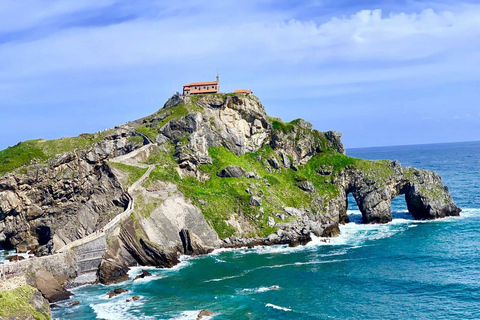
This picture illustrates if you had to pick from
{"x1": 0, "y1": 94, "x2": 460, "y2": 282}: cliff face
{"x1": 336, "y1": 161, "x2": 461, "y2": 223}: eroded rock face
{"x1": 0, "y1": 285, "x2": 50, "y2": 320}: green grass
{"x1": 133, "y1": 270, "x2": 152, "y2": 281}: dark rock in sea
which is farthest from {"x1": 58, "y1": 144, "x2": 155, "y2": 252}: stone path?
{"x1": 336, "y1": 161, "x2": 461, "y2": 223}: eroded rock face

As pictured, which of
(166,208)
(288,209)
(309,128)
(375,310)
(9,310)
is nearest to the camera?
(9,310)

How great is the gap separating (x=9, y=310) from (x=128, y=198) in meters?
35.9

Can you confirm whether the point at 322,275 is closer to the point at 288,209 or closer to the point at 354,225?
the point at 288,209

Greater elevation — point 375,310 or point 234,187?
point 234,187

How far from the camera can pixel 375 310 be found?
5016cm

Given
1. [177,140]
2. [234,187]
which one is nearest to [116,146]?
[177,140]

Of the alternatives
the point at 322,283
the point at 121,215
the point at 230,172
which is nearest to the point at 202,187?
the point at 230,172

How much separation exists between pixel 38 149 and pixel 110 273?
1716 inches

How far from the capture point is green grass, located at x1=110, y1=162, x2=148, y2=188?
83.7m

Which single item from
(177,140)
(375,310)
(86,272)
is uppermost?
(177,140)

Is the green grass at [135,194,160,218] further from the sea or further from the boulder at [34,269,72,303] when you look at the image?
the boulder at [34,269,72,303]

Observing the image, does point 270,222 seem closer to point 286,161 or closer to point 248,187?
point 248,187

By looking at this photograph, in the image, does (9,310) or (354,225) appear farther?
(354,225)

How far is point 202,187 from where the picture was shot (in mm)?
88875
